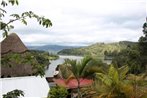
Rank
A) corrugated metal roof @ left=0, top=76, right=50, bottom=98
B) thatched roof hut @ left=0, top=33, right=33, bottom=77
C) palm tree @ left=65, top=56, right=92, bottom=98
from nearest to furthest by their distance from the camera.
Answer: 1. corrugated metal roof @ left=0, top=76, right=50, bottom=98
2. thatched roof hut @ left=0, top=33, right=33, bottom=77
3. palm tree @ left=65, top=56, right=92, bottom=98

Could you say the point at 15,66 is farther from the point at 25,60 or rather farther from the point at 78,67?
the point at 25,60

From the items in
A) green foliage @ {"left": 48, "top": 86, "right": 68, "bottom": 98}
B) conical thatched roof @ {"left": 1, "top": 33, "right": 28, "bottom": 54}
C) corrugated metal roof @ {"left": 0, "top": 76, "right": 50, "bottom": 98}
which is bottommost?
green foliage @ {"left": 48, "top": 86, "right": 68, "bottom": 98}

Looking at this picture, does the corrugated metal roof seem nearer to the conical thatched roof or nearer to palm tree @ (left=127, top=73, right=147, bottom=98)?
palm tree @ (left=127, top=73, right=147, bottom=98)

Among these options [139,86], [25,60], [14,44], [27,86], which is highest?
[14,44]

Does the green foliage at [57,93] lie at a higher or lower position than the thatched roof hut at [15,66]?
lower

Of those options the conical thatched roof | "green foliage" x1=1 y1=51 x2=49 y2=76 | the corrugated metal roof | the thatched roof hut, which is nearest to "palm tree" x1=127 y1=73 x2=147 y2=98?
the corrugated metal roof

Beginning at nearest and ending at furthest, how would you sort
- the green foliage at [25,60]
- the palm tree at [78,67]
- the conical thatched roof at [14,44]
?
the green foliage at [25,60], the palm tree at [78,67], the conical thatched roof at [14,44]

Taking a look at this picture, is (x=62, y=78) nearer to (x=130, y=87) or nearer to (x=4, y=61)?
(x=130, y=87)

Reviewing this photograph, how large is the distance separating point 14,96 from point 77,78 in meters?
14.5

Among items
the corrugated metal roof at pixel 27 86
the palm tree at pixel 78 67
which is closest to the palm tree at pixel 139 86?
the corrugated metal roof at pixel 27 86

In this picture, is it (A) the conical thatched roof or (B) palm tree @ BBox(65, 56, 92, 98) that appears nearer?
(B) palm tree @ BBox(65, 56, 92, 98)

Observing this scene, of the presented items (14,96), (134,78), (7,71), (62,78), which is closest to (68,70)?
(62,78)

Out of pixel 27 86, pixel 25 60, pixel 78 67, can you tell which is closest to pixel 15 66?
pixel 27 86

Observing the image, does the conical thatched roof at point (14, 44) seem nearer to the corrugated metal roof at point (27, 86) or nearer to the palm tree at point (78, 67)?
the palm tree at point (78, 67)
